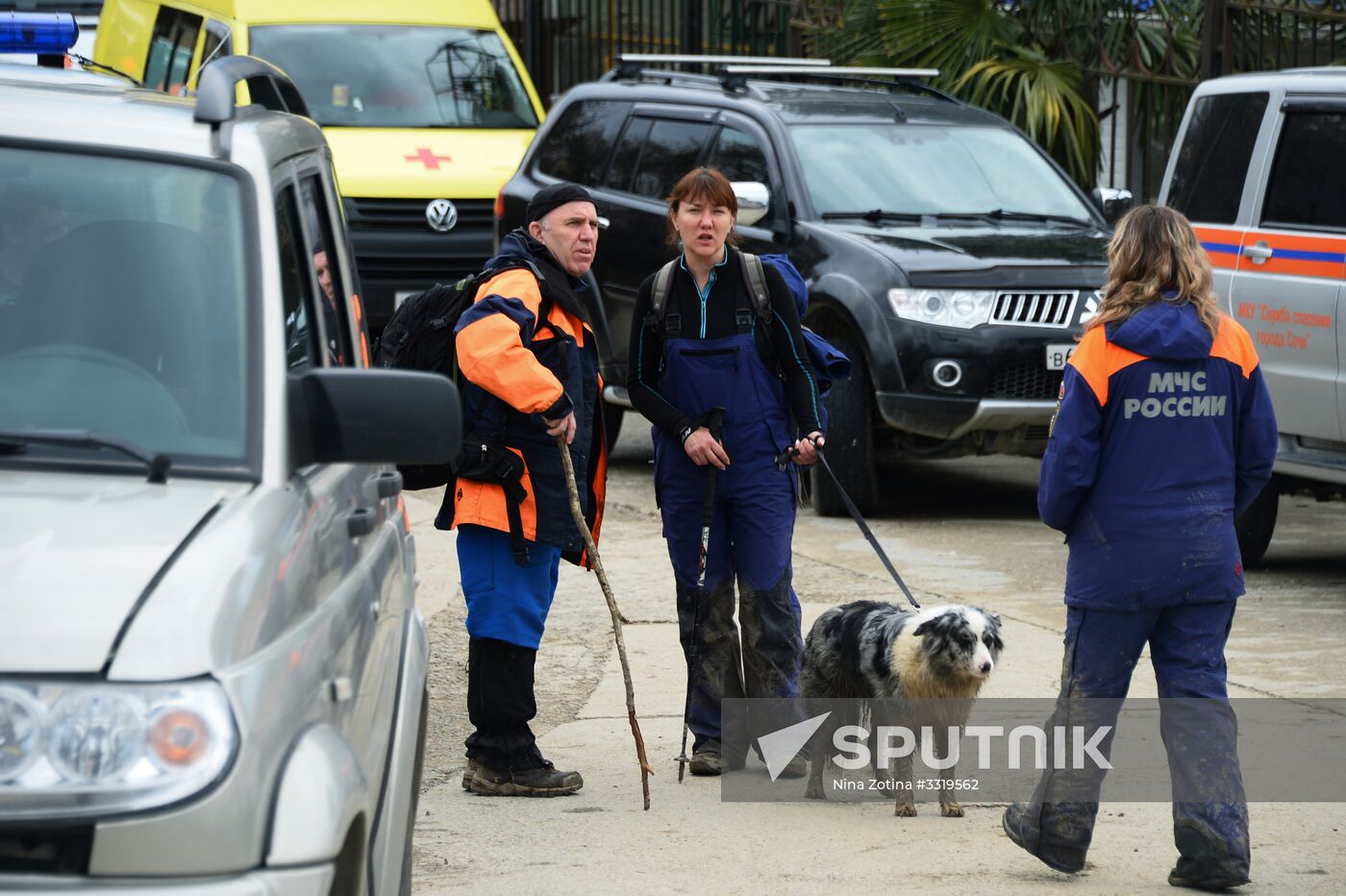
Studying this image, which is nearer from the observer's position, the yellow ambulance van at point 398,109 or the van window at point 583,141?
the van window at point 583,141

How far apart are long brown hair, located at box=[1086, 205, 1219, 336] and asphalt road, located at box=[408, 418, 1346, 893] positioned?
4.92 feet

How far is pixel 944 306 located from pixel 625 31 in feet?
33.6

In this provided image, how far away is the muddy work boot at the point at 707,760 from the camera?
6.19 meters

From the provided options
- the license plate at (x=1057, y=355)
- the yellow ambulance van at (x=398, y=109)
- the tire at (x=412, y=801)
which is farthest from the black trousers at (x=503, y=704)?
the yellow ambulance van at (x=398, y=109)

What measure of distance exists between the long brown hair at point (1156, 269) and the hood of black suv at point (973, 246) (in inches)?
197

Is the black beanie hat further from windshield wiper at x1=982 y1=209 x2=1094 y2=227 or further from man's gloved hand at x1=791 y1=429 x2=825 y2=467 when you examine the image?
windshield wiper at x1=982 y1=209 x2=1094 y2=227

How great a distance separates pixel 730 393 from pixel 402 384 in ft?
9.98

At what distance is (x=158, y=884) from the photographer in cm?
246

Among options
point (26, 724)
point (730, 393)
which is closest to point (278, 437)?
point (26, 724)

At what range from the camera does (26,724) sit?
8.02 ft

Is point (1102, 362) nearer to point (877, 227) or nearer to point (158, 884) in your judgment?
point (158, 884)

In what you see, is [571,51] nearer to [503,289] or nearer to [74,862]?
[503,289]

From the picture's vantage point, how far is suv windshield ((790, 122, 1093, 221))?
35.8ft

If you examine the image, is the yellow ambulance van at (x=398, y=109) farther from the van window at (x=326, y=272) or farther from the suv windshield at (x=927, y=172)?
the van window at (x=326, y=272)
